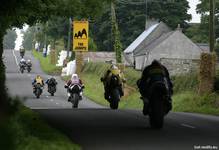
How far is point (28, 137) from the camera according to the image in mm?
9328

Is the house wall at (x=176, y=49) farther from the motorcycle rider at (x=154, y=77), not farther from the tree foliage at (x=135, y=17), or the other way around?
the motorcycle rider at (x=154, y=77)

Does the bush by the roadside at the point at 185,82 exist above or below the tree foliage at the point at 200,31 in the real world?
below

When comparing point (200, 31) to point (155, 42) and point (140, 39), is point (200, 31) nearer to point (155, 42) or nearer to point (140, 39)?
point (140, 39)

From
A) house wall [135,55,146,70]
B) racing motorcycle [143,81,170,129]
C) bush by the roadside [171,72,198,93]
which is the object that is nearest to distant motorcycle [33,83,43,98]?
bush by the roadside [171,72,198,93]

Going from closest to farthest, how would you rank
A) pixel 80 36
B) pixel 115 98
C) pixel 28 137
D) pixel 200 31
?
pixel 28 137, pixel 115 98, pixel 80 36, pixel 200 31

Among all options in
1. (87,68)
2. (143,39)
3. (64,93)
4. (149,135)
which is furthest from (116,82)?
(143,39)

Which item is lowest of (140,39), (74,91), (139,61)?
(139,61)

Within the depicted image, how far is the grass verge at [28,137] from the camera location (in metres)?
6.06

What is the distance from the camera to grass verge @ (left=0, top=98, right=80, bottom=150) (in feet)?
19.9

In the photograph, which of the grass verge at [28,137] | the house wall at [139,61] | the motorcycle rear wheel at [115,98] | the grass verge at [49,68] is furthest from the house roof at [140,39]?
the grass verge at [28,137]

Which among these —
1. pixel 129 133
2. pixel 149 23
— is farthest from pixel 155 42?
pixel 129 133

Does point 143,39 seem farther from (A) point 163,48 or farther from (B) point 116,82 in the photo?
(B) point 116,82

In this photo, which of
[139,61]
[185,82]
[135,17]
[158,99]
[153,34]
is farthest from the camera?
[135,17]

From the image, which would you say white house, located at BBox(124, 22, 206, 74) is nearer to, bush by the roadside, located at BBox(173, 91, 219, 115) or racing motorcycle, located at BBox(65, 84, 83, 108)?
bush by the roadside, located at BBox(173, 91, 219, 115)
